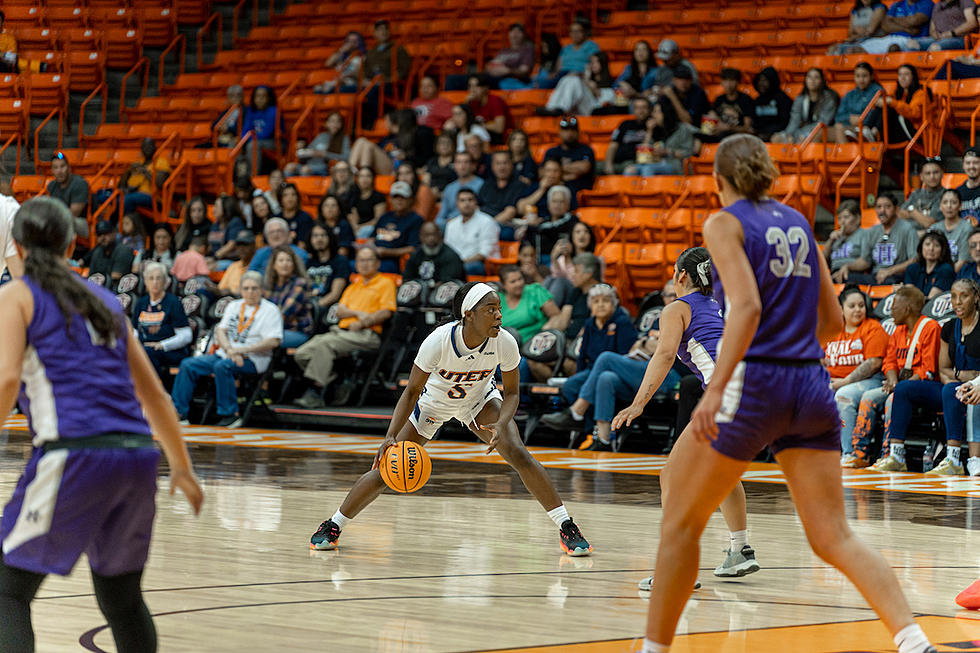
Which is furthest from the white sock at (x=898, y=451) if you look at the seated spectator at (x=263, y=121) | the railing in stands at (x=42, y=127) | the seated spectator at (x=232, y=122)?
the railing in stands at (x=42, y=127)

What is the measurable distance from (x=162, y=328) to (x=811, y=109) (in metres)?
7.69

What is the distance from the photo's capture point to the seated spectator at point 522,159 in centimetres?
1628

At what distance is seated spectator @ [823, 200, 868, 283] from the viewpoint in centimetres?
1344

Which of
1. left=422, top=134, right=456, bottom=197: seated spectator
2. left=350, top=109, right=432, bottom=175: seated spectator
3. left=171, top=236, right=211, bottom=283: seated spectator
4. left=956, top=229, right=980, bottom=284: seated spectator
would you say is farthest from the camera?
left=350, top=109, right=432, bottom=175: seated spectator

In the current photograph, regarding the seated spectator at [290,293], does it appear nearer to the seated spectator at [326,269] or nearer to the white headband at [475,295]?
the seated spectator at [326,269]

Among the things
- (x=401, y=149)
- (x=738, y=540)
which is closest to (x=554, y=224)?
(x=401, y=149)

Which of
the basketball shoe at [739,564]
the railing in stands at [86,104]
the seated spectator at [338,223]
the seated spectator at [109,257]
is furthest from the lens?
the railing in stands at [86,104]

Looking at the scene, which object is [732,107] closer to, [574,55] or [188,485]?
[574,55]

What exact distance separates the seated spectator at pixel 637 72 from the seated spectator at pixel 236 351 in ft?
17.7

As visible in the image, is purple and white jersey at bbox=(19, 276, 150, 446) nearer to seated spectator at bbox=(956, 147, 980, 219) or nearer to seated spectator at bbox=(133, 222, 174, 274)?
seated spectator at bbox=(956, 147, 980, 219)

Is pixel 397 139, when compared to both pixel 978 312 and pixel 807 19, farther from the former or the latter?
pixel 978 312

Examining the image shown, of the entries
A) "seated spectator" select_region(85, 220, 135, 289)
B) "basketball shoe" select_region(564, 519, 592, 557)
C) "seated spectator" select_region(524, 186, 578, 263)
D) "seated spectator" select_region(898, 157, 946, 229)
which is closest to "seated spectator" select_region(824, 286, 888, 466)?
"seated spectator" select_region(898, 157, 946, 229)

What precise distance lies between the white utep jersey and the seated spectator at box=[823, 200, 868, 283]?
6811 millimetres

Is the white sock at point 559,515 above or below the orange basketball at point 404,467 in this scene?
below
